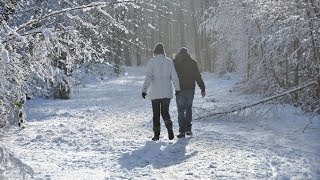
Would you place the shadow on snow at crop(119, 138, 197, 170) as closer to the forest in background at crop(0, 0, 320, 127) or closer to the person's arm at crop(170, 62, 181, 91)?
the person's arm at crop(170, 62, 181, 91)

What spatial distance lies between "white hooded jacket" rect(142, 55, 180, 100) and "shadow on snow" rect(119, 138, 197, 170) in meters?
1.20

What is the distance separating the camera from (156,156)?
30.4ft

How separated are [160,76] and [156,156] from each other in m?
2.46

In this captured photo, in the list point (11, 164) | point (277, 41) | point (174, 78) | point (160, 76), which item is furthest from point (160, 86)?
point (277, 41)

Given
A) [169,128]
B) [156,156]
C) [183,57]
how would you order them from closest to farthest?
[156,156] → [169,128] → [183,57]

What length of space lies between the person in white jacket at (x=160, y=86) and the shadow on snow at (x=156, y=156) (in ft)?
2.02

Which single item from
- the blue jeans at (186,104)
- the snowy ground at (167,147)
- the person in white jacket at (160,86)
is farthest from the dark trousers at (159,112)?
the blue jeans at (186,104)

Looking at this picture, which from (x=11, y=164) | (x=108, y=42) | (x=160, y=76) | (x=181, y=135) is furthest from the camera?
(x=108, y=42)

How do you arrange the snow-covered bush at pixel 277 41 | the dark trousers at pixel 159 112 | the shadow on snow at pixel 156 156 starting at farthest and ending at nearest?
the snow-covered bush at pixel 277 41 < the dark trousers at pixel 159 112 < the shadow on snow at pixel 156 156

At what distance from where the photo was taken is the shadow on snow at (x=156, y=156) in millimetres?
8625

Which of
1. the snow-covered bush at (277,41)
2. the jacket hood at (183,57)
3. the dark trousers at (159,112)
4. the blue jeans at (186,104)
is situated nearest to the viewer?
the dark trousers at (159,112)

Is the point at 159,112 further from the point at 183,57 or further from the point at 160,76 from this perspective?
the point at 183,57

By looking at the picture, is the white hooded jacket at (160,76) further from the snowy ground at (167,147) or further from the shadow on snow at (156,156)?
the shadow on snow at (156,156)

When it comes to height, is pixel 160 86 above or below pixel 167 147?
above
